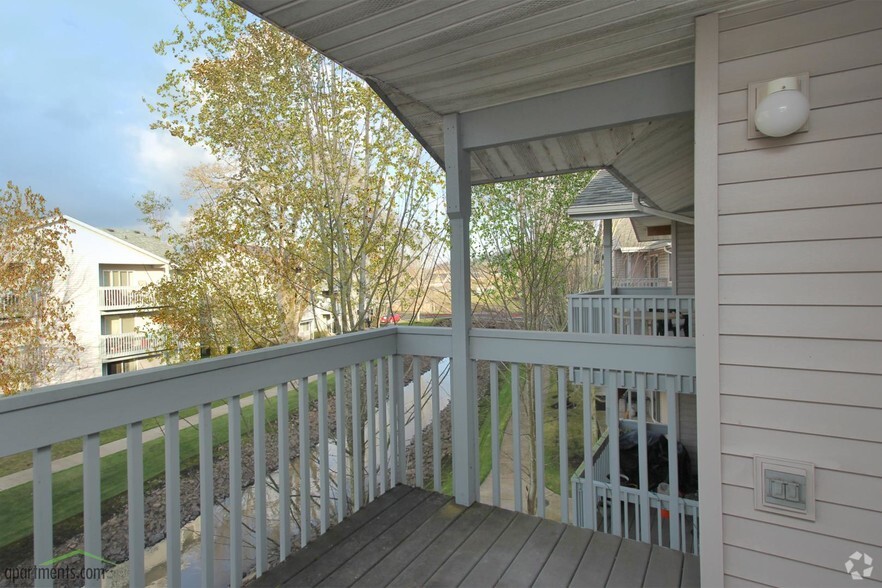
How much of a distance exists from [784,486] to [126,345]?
6995 mm

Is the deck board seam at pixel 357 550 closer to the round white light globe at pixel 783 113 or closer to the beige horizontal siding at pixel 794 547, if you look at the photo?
the beige horizontal siding at pixel 794 547

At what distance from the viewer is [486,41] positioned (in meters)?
1.81

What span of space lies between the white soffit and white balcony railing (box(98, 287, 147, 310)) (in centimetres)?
543

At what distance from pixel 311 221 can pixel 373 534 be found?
4.70 meters

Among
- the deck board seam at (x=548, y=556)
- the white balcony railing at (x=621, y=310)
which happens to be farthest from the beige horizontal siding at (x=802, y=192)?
the white balcony railing at (x=621, y=310)

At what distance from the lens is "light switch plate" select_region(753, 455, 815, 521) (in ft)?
5.02

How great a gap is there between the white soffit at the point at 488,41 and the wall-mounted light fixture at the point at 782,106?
11.5 inches

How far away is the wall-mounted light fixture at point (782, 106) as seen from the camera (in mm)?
1483

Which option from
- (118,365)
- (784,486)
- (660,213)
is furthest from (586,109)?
(118,365)

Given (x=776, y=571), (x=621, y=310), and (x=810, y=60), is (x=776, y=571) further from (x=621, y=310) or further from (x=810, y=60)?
(x=621, y=310)

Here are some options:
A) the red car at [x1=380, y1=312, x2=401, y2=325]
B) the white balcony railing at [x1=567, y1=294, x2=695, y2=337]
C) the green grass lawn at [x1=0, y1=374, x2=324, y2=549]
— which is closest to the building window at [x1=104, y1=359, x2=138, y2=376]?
the green grass lawn at [x1=0, y1=374, x2=324, y2=549]

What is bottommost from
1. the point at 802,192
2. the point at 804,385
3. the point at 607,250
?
the point at 804,385

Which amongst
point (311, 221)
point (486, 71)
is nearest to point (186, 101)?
point (311, 221)

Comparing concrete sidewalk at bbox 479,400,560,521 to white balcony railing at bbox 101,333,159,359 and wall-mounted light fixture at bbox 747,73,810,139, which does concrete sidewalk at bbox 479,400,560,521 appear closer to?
white balcony railing at bbox 101,333,159,359
